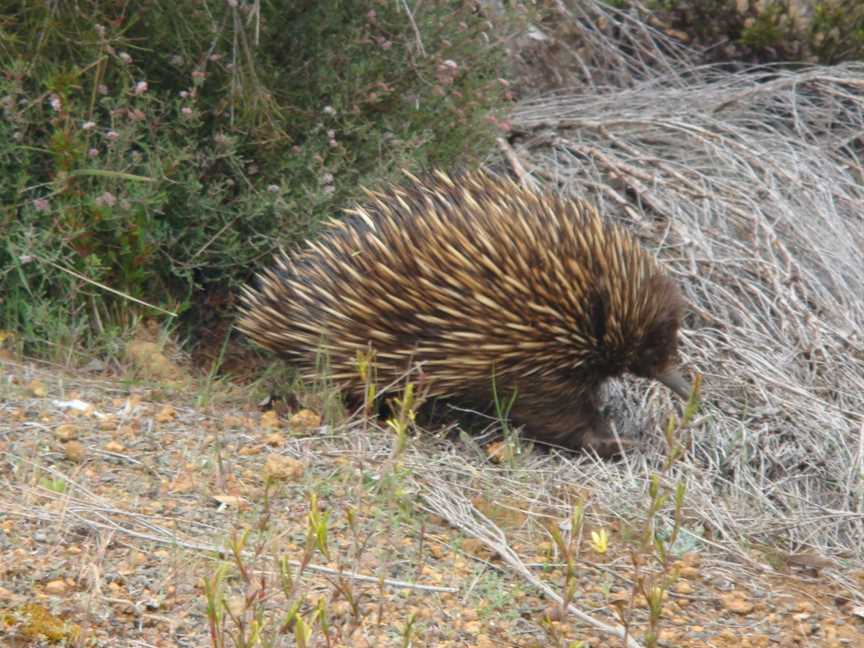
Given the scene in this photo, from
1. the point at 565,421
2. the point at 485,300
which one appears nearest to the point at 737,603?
the point at 565,421

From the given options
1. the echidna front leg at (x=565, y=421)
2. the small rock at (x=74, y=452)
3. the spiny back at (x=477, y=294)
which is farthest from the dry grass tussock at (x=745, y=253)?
the small rock at (x=74, y=452)

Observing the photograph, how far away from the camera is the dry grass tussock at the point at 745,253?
13.0 ft

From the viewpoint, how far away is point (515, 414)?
168 inches

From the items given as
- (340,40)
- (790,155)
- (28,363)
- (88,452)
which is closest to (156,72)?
(340,40)

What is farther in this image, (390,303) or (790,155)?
(790,155)

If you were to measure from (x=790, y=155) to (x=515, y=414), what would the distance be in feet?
7.12

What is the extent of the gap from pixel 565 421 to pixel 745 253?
1.33m

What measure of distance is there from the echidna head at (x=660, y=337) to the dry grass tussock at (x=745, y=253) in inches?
10.3

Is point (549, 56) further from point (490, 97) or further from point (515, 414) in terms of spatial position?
point (515, 414)

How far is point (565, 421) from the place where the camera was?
13.8 ft

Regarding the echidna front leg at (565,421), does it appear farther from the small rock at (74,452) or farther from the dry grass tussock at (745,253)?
the small rock at (74,452)

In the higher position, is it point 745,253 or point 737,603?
point 745,253

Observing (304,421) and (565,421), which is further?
(565,421)

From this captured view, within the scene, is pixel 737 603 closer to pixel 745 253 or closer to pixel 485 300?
pixel 485 300
